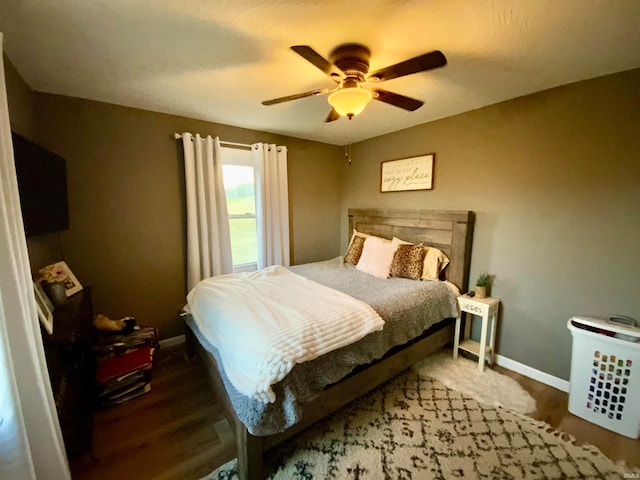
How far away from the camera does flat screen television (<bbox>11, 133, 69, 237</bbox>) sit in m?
1.51

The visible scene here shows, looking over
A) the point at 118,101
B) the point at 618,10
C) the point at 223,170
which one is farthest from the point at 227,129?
the point at 618,10

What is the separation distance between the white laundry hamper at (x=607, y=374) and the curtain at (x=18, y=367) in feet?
9.71

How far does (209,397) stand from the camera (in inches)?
80.9

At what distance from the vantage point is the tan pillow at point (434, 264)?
8.68 ft

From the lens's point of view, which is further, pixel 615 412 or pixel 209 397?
pixel 209 397

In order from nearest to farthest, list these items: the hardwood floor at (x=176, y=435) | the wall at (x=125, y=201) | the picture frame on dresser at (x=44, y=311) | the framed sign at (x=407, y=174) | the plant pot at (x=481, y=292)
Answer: the picture frame on dresser at (x=44, y=311), the hardwood floor at (x=176, y=435), the wall at (x=125, y=201), the plant pot at (x=481, y=292), the framed sign at (x=407, y=174)

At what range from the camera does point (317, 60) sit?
1.36 metres

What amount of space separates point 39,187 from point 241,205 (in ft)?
5.93

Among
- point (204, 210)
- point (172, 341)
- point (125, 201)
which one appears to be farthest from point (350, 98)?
point (172, 341)

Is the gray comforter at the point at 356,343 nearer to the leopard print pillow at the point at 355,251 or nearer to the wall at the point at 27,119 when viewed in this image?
the leopard print pillow at the point at 355,251

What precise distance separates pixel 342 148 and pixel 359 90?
8.11 ft

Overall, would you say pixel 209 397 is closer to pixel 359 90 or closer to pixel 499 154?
pixel 359 90

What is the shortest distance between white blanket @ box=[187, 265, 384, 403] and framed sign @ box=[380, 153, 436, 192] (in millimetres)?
1686

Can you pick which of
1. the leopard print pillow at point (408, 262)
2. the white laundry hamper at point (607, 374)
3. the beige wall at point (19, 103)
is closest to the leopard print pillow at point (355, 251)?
the leopard print pillow at point (408, 262)
